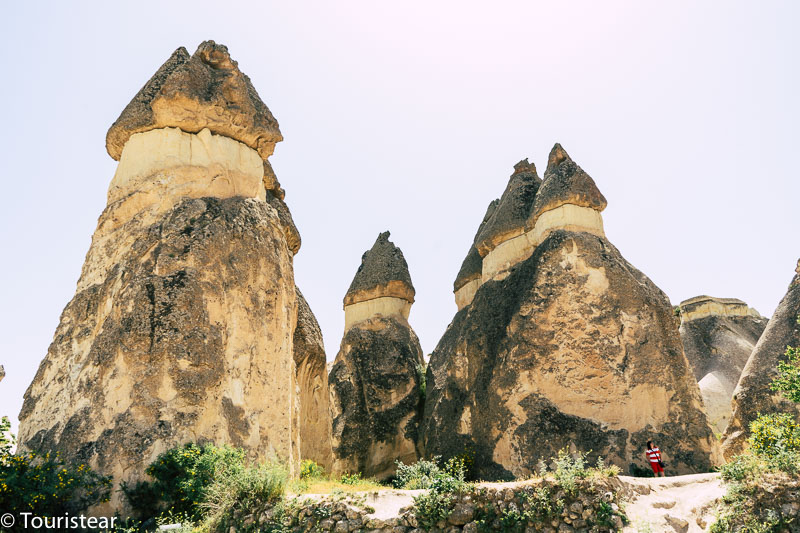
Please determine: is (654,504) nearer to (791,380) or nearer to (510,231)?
(791,380)

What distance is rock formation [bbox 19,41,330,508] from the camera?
8.39 meters

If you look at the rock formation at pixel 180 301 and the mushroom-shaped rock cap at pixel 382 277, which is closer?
the rock formation at pixel 180 301

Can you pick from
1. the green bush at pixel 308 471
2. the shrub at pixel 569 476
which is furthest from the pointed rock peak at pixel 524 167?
the shrub at pixel 569 476

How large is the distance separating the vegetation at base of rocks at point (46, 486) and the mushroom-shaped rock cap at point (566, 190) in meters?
10.7

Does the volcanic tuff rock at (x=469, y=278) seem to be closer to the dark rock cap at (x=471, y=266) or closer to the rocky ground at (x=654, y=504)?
the dark rock cap at (x=471, y=266)

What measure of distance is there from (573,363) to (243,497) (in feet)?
24.7

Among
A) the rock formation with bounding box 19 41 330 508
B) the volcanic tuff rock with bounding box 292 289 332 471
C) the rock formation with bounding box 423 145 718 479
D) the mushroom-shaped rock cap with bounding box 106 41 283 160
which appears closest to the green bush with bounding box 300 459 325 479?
the rock formation with bounding box 19 41 330 508

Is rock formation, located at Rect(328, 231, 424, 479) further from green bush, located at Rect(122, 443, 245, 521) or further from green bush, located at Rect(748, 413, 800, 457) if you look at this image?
green bush, located at Rect(748, 413, 800, 457)

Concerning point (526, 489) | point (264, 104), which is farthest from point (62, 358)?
point (526, 489)

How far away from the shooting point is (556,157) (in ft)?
49.8

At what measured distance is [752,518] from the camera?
5879 mm

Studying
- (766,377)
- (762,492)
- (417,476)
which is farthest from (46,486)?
(766,377)

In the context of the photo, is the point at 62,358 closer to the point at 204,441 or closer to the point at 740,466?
the point at 204,441

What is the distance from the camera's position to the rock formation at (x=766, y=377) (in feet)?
48.6
